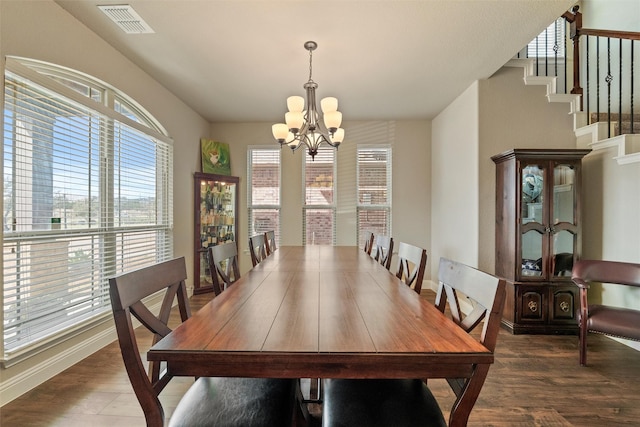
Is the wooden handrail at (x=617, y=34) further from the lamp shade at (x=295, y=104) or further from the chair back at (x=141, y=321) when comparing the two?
the chair back at (x=141, y=321)

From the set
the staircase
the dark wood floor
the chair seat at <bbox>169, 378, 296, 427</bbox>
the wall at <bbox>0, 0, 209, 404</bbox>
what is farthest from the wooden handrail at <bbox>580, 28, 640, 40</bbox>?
the wall at <bbox>0, 0, 209, 404</bbox>

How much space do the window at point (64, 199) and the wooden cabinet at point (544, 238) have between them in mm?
3895

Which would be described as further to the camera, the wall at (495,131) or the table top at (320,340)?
the wall at (495,131)

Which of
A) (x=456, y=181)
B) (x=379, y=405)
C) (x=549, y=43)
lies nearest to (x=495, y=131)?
(x=456, y=181)

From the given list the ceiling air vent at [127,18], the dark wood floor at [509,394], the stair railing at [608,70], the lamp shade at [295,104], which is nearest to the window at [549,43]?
the stair railing at [608,70]

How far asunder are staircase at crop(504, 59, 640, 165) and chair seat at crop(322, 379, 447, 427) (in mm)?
3057

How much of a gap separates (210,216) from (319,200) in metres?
1.75

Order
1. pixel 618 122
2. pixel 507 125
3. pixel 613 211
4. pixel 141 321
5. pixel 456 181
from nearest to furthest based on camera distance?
pixel 141 321 → pixel 613 211 → pixel 618 122 → pixel 507 125 → pixel 456 181

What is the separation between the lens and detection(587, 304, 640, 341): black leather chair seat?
7.06ft

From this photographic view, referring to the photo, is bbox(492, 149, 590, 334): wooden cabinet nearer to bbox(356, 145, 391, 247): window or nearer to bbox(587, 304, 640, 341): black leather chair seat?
bbox(587, 304, 640, 341): black leather chair seat

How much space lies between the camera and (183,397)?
1.16 meters

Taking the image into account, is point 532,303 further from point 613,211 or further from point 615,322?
point 613,211

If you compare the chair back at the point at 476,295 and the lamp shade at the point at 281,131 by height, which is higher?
the lamp shade at the point at 281,131

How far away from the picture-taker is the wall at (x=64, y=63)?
1.95 m
